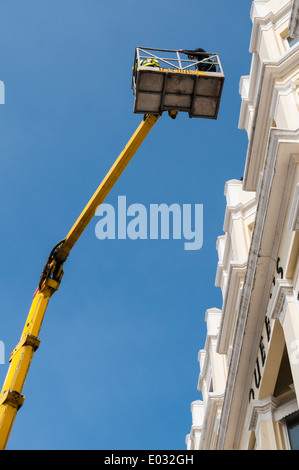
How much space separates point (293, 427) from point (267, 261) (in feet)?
15.5

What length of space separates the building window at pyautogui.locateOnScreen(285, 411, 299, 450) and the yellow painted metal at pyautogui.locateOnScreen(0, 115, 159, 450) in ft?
27.6

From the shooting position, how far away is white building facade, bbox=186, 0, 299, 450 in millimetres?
14008

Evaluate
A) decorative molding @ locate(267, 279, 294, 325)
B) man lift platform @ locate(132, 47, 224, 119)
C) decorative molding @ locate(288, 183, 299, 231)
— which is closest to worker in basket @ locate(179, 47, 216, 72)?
man lift platform @ locate(132, 47, 224, 119)

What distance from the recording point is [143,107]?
22422 millimetres

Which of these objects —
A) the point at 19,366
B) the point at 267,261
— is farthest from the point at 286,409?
the point at 19,366

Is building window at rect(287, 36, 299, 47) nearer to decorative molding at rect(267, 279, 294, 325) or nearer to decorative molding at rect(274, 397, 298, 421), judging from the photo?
decorative molding at rect(267, 279, 294, 325)

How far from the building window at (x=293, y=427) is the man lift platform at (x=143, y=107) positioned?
28.9ft

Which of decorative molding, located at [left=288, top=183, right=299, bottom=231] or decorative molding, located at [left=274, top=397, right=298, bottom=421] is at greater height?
decorative molding, located at [left=288, top=183, right=299, bottom=231]

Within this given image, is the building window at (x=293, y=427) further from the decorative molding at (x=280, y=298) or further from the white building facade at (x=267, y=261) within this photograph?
the decorative molding at (x=280, y=298)

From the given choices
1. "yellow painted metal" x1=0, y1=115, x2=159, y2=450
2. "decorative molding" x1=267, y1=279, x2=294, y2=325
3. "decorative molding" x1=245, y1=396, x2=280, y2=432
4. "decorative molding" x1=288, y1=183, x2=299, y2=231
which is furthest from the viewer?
"yellow painted metal" x1=0, y1=115, x2=159, y2=450

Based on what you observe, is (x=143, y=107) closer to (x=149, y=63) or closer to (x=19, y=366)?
(x=149, y=63)

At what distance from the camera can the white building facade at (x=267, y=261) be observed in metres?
14.0

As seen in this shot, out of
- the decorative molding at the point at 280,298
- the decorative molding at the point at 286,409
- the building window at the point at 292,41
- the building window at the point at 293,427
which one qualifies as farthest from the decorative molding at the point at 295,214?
the building window at the point at 292,41

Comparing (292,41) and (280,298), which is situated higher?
(292,41)
